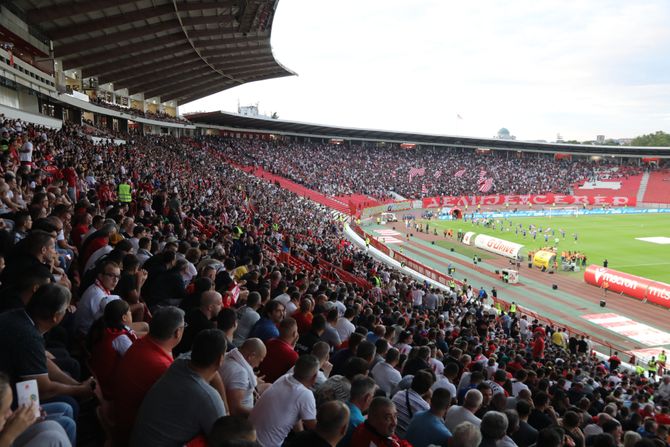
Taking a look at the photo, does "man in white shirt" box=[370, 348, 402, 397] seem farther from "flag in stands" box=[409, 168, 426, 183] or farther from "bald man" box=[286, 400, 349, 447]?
"flag in stands" box=[409, 168, 426, 183]

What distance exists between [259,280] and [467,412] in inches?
212

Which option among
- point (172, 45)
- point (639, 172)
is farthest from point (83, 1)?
point (639, 172)

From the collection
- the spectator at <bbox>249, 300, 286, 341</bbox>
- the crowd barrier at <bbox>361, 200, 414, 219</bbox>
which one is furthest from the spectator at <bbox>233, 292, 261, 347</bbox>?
the crowd barrier at <bbox>361, 200, 414, 219</bbox>

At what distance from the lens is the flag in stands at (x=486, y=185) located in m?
80.3

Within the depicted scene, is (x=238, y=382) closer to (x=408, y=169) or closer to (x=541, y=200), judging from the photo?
(x=408, y=169)

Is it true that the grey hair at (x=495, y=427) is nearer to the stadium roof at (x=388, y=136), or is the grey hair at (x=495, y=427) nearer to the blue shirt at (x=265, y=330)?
the blue shirt at (x=265, y=330)

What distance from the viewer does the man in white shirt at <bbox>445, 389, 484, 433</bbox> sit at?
5.55m

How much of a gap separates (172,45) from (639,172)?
279ft

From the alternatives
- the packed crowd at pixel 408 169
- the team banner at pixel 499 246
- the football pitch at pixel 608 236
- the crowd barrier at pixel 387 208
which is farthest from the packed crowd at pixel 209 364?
the packed crowd at pixel 408 169

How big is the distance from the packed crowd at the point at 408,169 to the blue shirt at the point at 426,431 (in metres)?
56.8

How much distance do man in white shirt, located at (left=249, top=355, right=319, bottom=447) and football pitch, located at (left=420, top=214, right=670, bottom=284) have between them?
123 feet

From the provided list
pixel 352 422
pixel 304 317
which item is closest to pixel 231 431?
pixel 352 422

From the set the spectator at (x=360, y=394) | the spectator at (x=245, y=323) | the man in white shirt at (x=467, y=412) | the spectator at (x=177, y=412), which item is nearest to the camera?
the spectator at (x=177, y=412)

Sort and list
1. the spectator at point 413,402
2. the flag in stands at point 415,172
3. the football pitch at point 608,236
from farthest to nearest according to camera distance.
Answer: the flag in stands at point 415,172
the football pitch at point 608,236
the spectator at point 413,402
